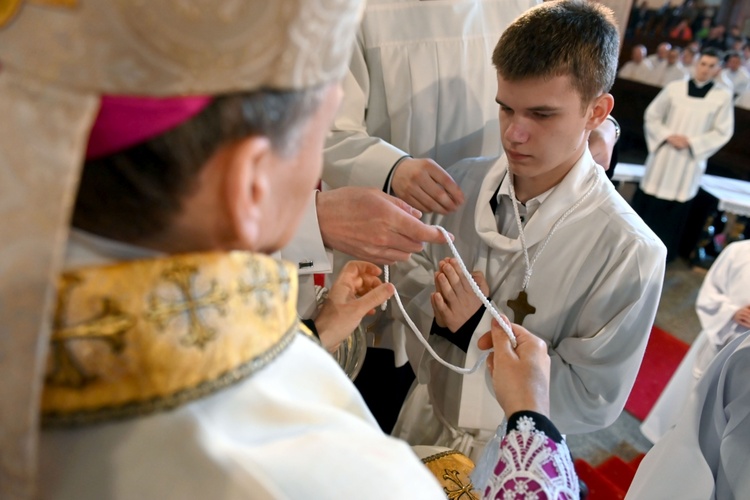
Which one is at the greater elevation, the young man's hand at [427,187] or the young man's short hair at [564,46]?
the young man's short hair at [564,46]

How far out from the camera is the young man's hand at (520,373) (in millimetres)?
1184

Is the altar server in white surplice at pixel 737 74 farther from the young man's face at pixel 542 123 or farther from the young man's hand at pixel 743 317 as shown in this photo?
the young man's face at pixel 542 123

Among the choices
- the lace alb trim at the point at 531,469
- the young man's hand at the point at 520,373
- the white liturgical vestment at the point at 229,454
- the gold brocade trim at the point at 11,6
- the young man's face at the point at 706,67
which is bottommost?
the lace alb trim at the point at 531,469

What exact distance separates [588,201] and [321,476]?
4.59 feet

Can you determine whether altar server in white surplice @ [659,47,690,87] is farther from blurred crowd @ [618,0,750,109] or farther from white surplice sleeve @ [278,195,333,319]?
white surplice sleeve @ [278,195,333,319]

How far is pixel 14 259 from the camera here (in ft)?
1.62

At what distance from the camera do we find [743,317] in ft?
10.5

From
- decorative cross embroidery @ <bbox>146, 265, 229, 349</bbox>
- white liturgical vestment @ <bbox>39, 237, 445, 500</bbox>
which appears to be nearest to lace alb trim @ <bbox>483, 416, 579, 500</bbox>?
white liturgical vestment @ <bbox>39, 237, 445, 500</bbox>

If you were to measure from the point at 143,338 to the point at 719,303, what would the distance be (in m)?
3.71

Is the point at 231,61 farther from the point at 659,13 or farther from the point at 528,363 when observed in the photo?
the point at 659,13

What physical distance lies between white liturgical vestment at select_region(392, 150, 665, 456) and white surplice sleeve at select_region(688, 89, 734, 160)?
5.52 m

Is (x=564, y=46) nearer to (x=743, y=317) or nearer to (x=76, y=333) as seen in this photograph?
(x=76, y=333)

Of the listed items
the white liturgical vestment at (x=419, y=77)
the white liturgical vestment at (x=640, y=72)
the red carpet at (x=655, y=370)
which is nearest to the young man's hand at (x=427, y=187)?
the white liturgical vestment at (x=419, y=77)

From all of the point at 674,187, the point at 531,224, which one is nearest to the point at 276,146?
the point at 531,224
